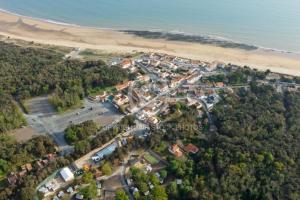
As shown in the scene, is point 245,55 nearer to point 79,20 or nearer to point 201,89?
point 201,89

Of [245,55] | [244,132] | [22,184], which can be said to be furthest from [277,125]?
[22,184]

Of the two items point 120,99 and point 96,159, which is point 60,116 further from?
point 96,159

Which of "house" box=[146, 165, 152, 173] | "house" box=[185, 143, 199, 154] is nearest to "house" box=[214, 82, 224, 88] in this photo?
"house" box=[185, 143, 199, 154]

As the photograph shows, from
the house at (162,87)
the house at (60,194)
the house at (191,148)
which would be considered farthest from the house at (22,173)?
the house at (162,87)

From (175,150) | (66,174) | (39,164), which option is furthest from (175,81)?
(39,164)

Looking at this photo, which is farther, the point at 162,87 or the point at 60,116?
the point at 162,87

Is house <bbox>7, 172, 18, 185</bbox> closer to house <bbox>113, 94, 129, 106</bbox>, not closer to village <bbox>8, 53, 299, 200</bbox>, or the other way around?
village <bbox>8, 53, 299, 200</bbox>
